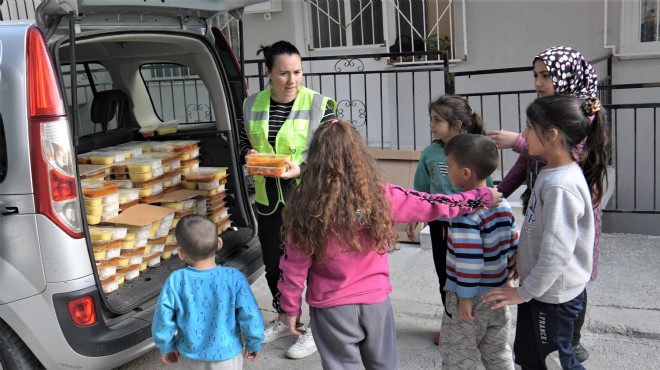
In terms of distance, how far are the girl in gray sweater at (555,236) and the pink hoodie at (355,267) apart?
25cm

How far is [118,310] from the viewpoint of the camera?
336cm

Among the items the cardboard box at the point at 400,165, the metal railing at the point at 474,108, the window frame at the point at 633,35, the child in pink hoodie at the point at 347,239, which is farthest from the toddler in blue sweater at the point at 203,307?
the window frame at the point at 633,35

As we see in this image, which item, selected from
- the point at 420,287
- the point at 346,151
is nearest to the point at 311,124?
the point at 346,151

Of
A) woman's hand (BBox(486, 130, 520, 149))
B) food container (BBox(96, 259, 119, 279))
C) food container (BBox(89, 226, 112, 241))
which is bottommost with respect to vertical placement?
food container (BBox(96, 259, 119, 279))

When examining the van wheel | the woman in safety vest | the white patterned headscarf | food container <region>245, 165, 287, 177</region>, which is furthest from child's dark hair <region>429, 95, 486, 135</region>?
the van wheel

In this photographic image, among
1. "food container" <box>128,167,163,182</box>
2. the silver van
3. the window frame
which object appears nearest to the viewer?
the silver van

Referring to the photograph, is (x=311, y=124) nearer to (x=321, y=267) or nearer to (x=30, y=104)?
(x=321, y=267)

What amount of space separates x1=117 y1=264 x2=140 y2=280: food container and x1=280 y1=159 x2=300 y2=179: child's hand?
1.11 meters

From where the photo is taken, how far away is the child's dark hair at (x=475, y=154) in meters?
2.85

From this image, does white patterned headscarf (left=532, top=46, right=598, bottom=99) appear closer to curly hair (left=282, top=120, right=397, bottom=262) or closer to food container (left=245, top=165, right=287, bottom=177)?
curly hair (left=282, top=120, right=397, bottom=262)

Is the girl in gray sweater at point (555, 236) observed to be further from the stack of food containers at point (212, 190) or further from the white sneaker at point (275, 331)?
the stack of food containers at point (212, 190)

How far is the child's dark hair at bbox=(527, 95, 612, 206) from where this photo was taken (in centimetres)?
271

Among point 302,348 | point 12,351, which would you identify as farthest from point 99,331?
point 302,348

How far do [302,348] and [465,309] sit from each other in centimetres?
133
